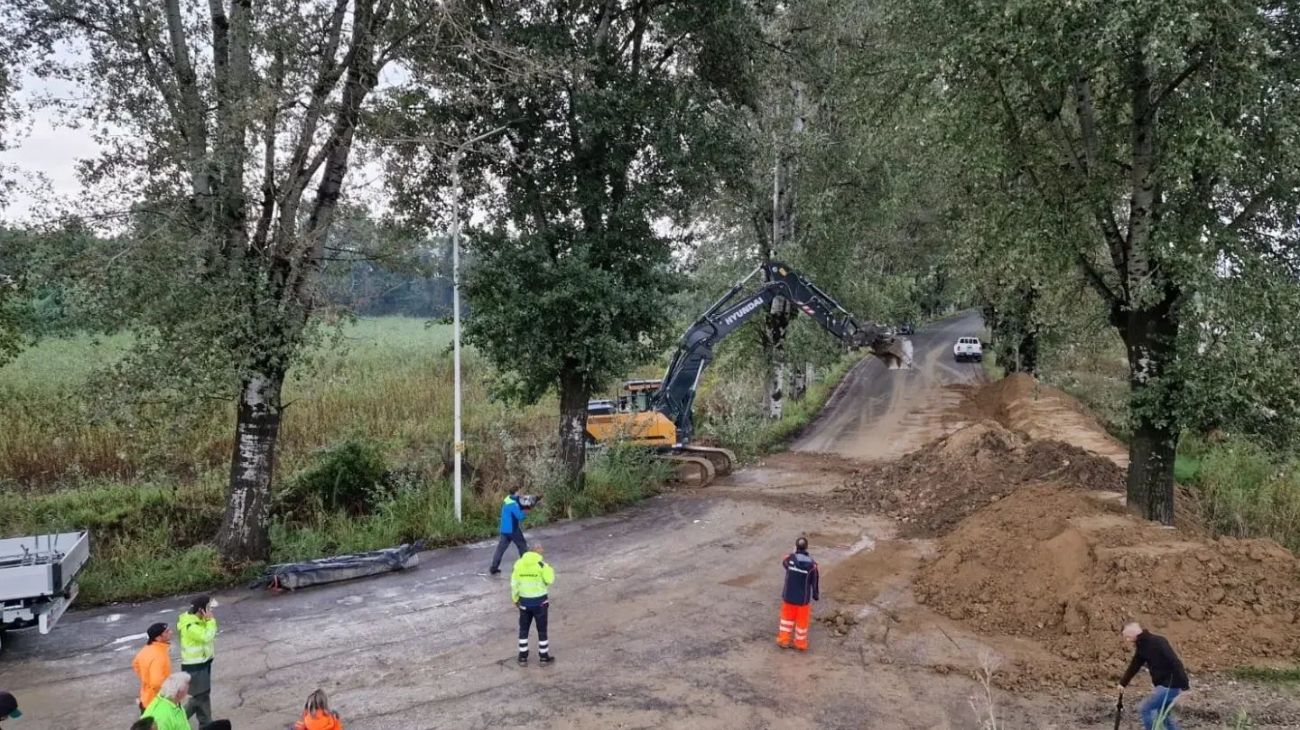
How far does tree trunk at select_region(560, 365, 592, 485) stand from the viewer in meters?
17.6

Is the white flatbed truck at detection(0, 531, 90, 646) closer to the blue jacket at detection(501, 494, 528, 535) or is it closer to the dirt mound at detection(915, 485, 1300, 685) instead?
the blue jacket at detection(501, 494, 528, 535)

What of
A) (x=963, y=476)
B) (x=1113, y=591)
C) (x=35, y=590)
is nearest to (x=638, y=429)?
(x=963, y=476)

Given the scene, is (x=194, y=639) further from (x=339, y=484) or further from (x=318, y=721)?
(x=339, y=484)

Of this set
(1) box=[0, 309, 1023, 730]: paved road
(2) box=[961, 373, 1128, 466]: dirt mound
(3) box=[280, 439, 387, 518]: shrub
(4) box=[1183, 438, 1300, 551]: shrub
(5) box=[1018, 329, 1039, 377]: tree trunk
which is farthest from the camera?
(5) box=[1018, 329, 1039, 377]: tree trunk

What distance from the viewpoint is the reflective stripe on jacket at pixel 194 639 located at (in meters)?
7.52

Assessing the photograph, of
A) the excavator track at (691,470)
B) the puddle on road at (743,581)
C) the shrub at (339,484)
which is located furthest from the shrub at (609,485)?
the puddle on road at (743,581)

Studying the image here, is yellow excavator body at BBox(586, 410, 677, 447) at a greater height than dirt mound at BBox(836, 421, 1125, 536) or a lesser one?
greater

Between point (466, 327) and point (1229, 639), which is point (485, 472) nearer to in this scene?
A: point (466, 327)

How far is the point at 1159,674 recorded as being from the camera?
24.2ft

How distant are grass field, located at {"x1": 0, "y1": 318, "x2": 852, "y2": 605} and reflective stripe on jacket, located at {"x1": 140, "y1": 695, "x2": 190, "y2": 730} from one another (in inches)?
269

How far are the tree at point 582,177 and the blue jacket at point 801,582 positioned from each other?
25.1ft

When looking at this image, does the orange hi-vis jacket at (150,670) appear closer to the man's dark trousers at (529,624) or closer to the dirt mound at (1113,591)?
the man's dark trousers at (529,624)

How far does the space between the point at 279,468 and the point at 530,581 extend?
34.5 ft

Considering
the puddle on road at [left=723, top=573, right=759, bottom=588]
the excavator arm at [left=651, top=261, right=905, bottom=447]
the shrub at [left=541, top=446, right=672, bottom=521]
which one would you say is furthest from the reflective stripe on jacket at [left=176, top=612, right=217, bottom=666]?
the excavator arm at [left=651, top=261, right=905, bottom=447]
